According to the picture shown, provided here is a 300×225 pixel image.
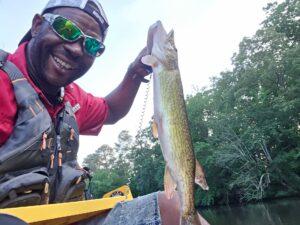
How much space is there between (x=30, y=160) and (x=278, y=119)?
2614 centimetres

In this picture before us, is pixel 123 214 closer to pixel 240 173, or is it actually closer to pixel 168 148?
pixel 168 148

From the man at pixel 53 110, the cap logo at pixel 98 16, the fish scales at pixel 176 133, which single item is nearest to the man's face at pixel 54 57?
the man at pixel 53 110

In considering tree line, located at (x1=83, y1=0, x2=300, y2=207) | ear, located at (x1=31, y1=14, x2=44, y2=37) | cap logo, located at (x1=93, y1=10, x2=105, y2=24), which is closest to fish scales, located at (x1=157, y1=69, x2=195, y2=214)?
cap logo, located at (x1=93, y1=10, x2=105, y2=24)

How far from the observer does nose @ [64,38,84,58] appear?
7.33 ft

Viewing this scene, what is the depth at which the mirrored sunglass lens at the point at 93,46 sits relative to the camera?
233cm

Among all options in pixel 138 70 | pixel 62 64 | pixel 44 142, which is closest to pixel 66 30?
pixel 62 64

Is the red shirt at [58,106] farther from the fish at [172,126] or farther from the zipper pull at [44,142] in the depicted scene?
the fish at [172,126]

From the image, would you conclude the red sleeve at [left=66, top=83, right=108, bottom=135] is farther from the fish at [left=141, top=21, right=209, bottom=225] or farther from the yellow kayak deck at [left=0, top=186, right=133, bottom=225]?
the fish at [left=141, top=21, right=209, bottom=225]

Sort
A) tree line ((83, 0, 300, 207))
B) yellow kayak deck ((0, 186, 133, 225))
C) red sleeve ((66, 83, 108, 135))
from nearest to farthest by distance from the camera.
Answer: yellow kayak deck ((0, 186, 133, 225)) → red sleeve ((66, 83, 108, 135)) → tree line ((83, 0, 300, 207))

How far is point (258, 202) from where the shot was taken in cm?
2609

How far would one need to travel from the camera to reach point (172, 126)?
1.65 m

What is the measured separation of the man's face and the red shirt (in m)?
0.09

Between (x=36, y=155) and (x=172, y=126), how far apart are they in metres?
0.78

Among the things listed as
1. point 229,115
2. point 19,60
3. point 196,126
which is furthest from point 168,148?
point 196,126
